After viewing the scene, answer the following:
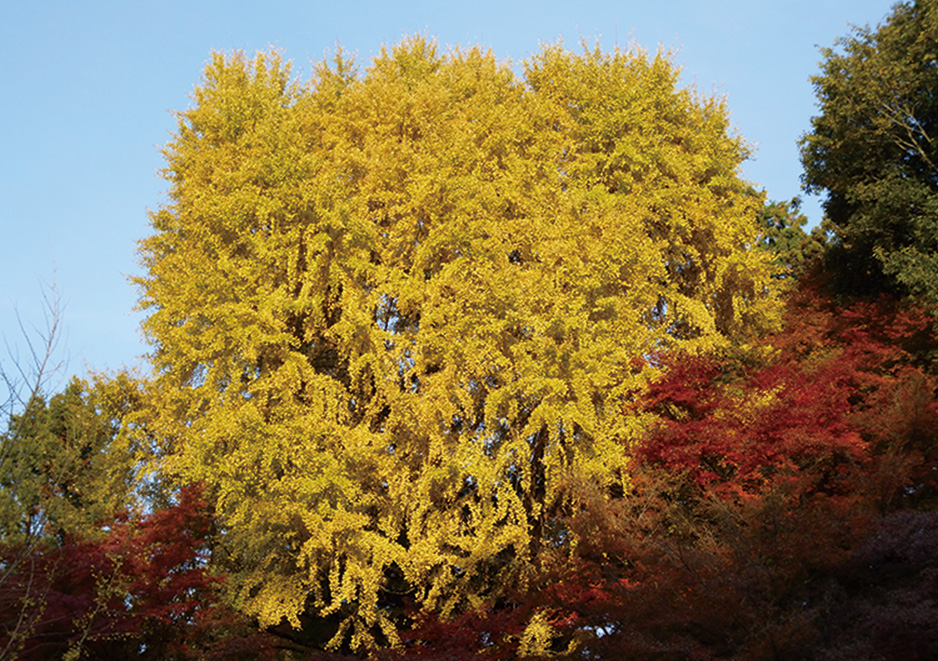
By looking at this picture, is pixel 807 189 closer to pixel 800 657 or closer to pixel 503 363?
pixel 503 363

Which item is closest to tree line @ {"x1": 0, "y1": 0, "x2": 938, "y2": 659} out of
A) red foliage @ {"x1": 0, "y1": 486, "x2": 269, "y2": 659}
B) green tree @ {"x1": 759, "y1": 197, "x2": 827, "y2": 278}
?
red foliage @ {"x1": 0, "y1": 486, "x2": 269, "y2": 659}

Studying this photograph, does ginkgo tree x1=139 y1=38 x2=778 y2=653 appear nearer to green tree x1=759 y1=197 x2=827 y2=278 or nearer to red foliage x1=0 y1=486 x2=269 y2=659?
red foliage x1=0 y1=486 x2=269 y2=659

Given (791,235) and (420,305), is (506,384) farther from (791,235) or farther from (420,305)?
(791,235)

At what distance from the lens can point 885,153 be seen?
55.4 feet

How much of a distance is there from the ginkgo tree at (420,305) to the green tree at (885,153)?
2.09 m

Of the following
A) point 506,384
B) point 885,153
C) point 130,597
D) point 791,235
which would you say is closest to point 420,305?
point 506,384

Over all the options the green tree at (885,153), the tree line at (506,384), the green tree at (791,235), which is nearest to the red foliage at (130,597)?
the tree line at (506,384)

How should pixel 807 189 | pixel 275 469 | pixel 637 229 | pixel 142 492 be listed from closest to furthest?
pixel 275 469 → pixel 637 229 → pixel 142 492 → pixel 807 189

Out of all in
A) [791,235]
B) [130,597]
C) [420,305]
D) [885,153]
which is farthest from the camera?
[791,235]

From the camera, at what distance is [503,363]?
1424 centimetres

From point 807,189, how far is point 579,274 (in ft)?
26.1

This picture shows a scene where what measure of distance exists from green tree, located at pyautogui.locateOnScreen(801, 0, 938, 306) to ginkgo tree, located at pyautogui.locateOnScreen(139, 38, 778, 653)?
209 centimetres

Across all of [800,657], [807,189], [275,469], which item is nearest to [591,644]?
[800,657]

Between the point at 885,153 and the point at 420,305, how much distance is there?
1078cm
